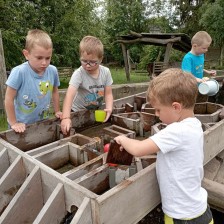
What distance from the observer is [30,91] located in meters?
2.55

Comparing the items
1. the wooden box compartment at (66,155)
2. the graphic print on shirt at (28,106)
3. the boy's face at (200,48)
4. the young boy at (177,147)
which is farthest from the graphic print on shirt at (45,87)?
the boy's face at (200,48)

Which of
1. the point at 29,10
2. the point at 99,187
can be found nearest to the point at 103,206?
the point at 99,187

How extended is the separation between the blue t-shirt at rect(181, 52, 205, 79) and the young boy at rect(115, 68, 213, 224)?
8.39 ft

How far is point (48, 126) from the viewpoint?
2.63 meters

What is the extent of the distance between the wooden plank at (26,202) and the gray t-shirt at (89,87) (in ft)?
4.53

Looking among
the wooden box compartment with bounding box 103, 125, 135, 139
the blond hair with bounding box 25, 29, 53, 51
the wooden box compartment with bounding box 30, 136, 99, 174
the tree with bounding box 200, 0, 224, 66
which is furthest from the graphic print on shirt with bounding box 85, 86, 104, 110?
the tree with bounding box 200, 0, 224, 66

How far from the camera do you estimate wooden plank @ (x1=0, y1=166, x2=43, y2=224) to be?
1616 millimetres

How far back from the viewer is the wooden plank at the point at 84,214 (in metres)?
1.34

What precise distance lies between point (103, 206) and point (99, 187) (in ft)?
1.46

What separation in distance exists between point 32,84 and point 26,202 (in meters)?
1.22

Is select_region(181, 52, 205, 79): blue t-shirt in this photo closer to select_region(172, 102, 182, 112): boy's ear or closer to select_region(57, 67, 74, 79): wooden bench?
select_region(172, 102, 182, 112): boy's ear

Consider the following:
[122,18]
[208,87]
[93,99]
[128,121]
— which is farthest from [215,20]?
[128,121]

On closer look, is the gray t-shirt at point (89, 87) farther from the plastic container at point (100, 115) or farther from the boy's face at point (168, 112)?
the boy's face at point (168, 112)

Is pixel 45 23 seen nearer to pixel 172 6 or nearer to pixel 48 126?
pixel 48 126
